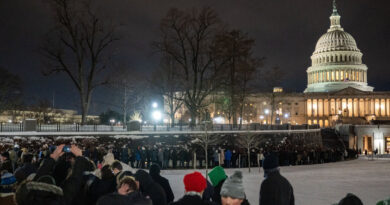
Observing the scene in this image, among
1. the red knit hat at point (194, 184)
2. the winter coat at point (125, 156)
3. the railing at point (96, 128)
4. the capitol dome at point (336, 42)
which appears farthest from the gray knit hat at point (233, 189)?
the capitol dome at point (336, 42)

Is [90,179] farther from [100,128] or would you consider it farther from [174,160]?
[100,128]

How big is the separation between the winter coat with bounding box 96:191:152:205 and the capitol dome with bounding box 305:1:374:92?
13487 centimetres

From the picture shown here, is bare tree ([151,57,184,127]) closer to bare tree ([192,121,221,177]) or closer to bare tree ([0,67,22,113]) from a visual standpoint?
bare tree ([192,121,221,177])

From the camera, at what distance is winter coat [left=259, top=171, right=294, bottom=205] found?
6.07 m

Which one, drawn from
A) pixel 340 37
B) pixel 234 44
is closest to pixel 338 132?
pixel 234 44

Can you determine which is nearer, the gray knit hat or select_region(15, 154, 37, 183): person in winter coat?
the gray knit hat

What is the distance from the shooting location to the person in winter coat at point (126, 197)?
174 inches

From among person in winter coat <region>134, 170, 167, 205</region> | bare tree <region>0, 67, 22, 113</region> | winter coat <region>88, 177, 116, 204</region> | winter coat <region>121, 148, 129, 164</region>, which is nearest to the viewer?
person in winter coat <region>134, 170, 167, 205</region>

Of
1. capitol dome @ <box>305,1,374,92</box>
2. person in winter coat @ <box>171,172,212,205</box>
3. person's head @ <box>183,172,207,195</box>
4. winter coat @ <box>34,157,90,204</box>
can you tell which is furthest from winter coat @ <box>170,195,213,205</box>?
capitol dome @ <box>305,1,374,92</box>

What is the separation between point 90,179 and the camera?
7016 mm

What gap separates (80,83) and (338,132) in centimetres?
5050

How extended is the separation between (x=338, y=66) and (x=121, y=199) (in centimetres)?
13982

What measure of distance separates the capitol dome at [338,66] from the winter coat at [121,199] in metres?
135

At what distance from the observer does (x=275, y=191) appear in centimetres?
609
